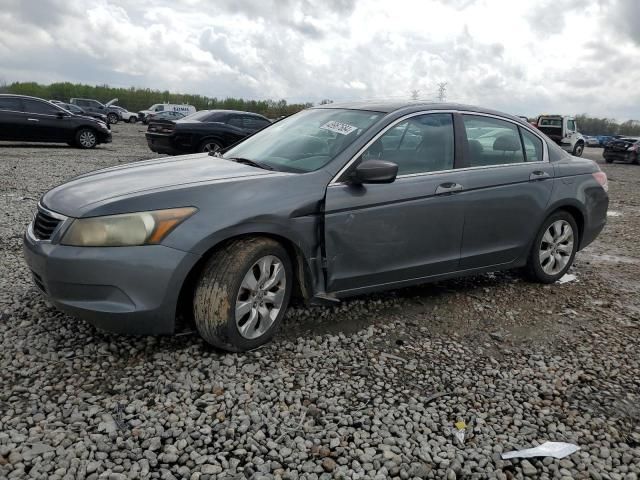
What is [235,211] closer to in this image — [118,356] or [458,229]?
[118,356]

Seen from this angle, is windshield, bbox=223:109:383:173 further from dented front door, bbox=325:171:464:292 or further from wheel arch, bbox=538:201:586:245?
wheel arch, bbox=538:201:586:245

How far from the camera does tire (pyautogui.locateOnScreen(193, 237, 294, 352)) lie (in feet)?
10.2

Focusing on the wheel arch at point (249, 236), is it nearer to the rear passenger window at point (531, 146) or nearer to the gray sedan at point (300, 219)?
the gray sedan at point (300, 219)

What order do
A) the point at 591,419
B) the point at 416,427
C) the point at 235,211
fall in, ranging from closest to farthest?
the point at 416,427 < the point at 591,419 < the point at 235,211

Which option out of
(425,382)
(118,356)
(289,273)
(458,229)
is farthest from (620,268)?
(118,356)

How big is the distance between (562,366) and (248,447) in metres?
2.11

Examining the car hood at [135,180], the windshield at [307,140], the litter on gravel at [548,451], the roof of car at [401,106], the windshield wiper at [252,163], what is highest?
the roof of car at [401,106]

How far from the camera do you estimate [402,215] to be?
3.78 meters

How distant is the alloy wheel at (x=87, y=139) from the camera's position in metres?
16.7

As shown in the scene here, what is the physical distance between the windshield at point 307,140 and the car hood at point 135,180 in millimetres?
213

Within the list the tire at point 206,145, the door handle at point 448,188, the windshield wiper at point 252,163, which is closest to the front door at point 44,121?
the tire at point 206,145

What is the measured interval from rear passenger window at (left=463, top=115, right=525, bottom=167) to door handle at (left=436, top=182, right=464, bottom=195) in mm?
267

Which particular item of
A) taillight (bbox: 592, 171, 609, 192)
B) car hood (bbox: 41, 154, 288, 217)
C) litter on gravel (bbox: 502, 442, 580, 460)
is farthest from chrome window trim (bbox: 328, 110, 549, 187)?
litter on gravel (bbox: 502, 442, 580, 460)

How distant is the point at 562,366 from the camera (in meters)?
3.50
